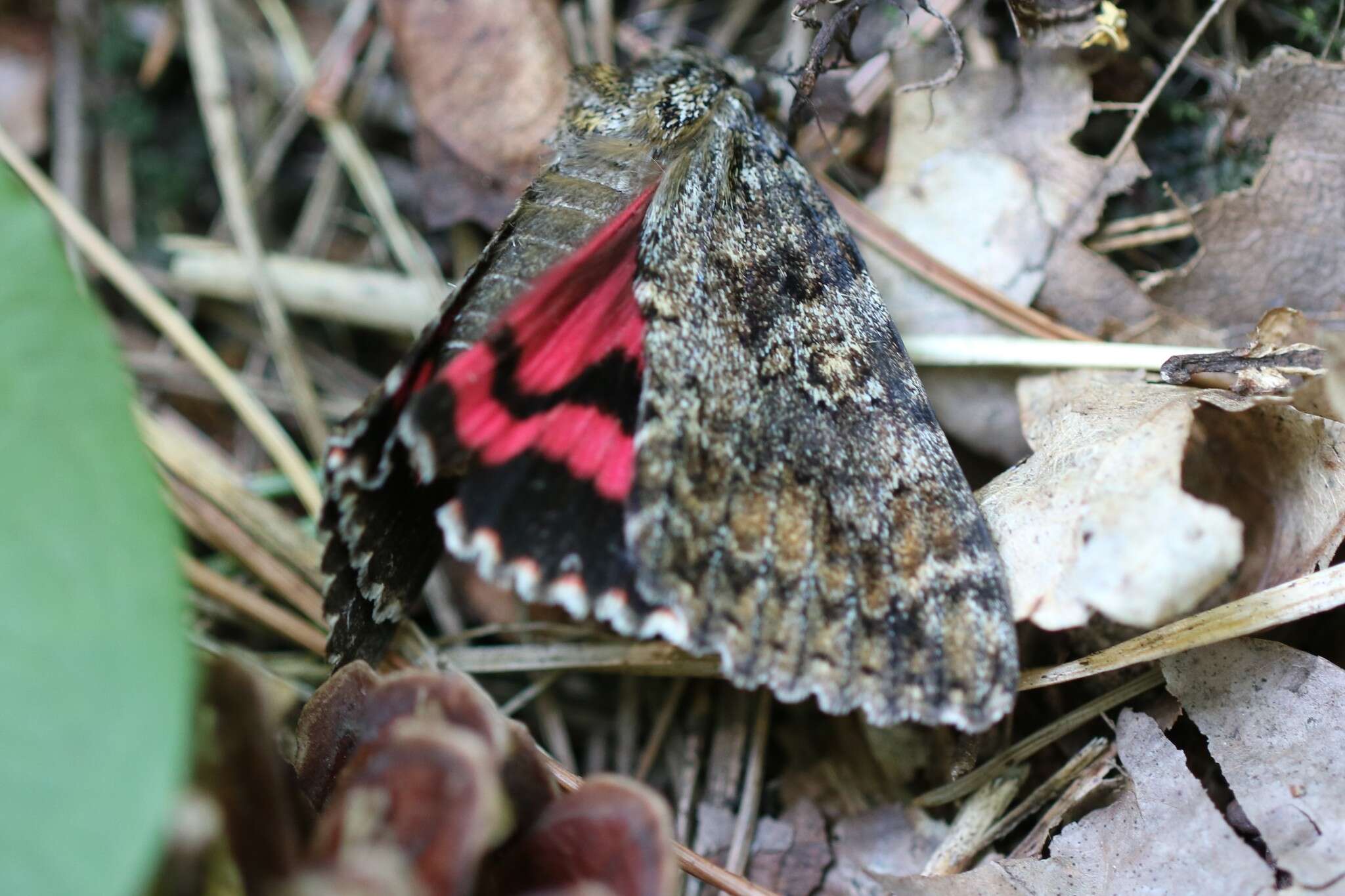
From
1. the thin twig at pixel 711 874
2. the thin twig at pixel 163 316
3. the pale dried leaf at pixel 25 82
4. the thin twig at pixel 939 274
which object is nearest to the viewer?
the thin twig at pixel 711 874

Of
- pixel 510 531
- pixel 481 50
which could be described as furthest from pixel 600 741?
pixel 481 50

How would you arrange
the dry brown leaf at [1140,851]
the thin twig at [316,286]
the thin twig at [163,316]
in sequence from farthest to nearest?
the thin twig at [316,286]
the thin twig at [163,316]
the dry brown leaf at [1140,851]

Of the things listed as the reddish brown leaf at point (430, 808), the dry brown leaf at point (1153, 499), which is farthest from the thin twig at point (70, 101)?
the dry brown leaf at point (1153, 499)

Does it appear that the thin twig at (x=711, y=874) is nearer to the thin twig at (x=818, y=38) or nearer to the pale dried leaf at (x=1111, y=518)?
the pale dried leaf at (x=1111, y=518)

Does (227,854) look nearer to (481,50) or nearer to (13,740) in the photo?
(13,740)

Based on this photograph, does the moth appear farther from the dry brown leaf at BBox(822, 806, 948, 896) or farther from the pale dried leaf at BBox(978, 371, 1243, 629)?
the dry brown leaf at BBox(822, 806, 948, 896)

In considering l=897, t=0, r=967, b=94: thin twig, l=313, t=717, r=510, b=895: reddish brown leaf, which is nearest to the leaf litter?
l=313, t=717, r=510, b=895: reddish brown leaf

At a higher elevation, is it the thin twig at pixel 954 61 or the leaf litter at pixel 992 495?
the thin twig at pixel 954 61

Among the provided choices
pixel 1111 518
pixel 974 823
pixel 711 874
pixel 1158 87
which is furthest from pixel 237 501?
pixel 1158 87
